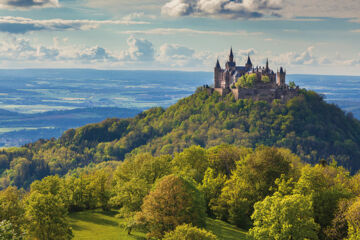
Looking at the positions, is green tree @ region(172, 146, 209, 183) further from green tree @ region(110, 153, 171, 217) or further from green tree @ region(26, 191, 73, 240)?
green tree @ region(26, 191, 73, 240)

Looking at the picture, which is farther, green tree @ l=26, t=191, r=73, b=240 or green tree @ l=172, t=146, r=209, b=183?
green tree @ l=172, t=146, r=209, b=183

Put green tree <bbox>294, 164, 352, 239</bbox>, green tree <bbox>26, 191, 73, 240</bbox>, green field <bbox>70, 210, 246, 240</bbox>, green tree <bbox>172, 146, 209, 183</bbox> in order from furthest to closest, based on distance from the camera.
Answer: green tree <bbox>172, 146, 209, 183</bbox> < green field <bbox>70, 210, 246, 240</bbox> < green tree <bbox>294, 164, 352, 239</bbox> < green tree <bbox>26, 191, 73, 240</bbox>

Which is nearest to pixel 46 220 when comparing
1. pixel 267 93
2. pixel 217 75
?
pixel 267 93

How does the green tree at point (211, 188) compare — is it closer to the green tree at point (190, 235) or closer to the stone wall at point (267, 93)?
the green tree at point (190, 235)

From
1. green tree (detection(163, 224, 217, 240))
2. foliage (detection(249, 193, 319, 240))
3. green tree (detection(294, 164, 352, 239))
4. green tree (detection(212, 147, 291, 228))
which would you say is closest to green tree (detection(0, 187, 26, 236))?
green tree (detection(163, 224, 217, 240))

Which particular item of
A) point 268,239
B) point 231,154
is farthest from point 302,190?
point 231,154

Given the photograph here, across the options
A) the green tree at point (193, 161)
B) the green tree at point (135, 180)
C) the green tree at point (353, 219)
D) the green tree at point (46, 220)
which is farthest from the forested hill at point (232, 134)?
the green tree at point (46, 220)

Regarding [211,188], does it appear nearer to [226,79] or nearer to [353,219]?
[353,219]
